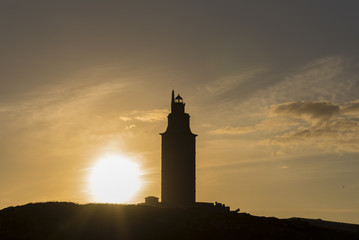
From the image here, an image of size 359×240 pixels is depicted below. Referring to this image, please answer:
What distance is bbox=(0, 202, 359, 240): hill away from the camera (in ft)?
138

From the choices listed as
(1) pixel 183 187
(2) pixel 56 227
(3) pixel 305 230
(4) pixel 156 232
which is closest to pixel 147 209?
(4) pixel 156 232

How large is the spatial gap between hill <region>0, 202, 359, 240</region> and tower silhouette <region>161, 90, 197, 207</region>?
24.8 m

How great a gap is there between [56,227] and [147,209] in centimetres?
841

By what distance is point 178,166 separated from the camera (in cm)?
7275

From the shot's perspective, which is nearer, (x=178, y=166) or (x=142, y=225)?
(x=142, y=225)

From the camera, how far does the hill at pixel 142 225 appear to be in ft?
138

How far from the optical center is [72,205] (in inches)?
1895

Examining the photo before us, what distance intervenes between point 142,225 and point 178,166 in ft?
94.9

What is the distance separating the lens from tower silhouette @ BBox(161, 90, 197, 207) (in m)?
72.2

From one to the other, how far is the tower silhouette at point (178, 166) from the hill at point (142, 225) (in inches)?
975

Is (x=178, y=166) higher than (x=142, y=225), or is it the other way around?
(x=178, y=166)

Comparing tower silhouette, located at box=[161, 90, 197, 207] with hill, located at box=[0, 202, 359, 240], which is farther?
tower silhouette, located at box=[161, 90, 197, 207]

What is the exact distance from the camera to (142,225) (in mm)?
44094

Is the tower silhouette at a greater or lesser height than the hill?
greater
